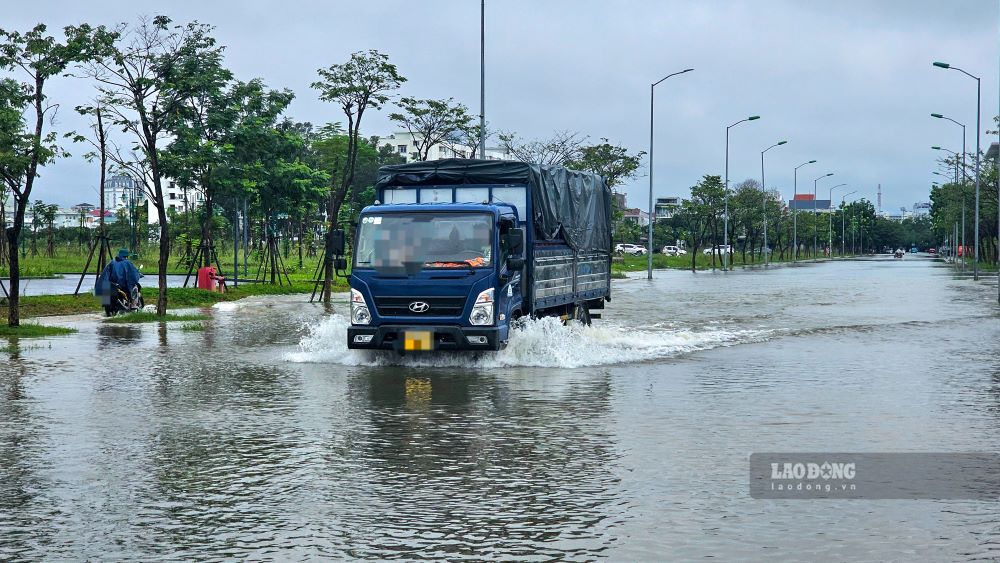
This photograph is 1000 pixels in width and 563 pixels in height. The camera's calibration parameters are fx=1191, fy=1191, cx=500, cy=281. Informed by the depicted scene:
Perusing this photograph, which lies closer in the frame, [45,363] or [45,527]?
[45,527]

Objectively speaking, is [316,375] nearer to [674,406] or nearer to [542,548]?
[674,406]

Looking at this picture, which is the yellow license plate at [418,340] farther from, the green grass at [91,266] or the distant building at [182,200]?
the green grass at [91,266]

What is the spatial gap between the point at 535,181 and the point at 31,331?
10.4 metres

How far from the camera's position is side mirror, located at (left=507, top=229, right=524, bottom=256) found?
16.1 m

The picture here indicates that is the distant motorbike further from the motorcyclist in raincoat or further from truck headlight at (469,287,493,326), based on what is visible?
truck headlight at (469,287,493,326)

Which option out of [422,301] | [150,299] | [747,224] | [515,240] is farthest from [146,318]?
[747,224]

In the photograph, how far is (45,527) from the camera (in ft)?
23.5

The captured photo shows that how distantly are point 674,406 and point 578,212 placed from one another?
9.23 m

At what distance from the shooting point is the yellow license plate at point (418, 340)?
16.0 m

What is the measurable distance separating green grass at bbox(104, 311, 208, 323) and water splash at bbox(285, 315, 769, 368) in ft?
25.3

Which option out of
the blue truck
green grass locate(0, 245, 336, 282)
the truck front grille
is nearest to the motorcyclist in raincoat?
the blue truck


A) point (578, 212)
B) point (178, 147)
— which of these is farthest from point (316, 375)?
point (178, 147)

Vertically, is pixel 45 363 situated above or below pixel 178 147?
below

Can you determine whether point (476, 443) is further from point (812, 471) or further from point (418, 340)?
point (418, 340)
